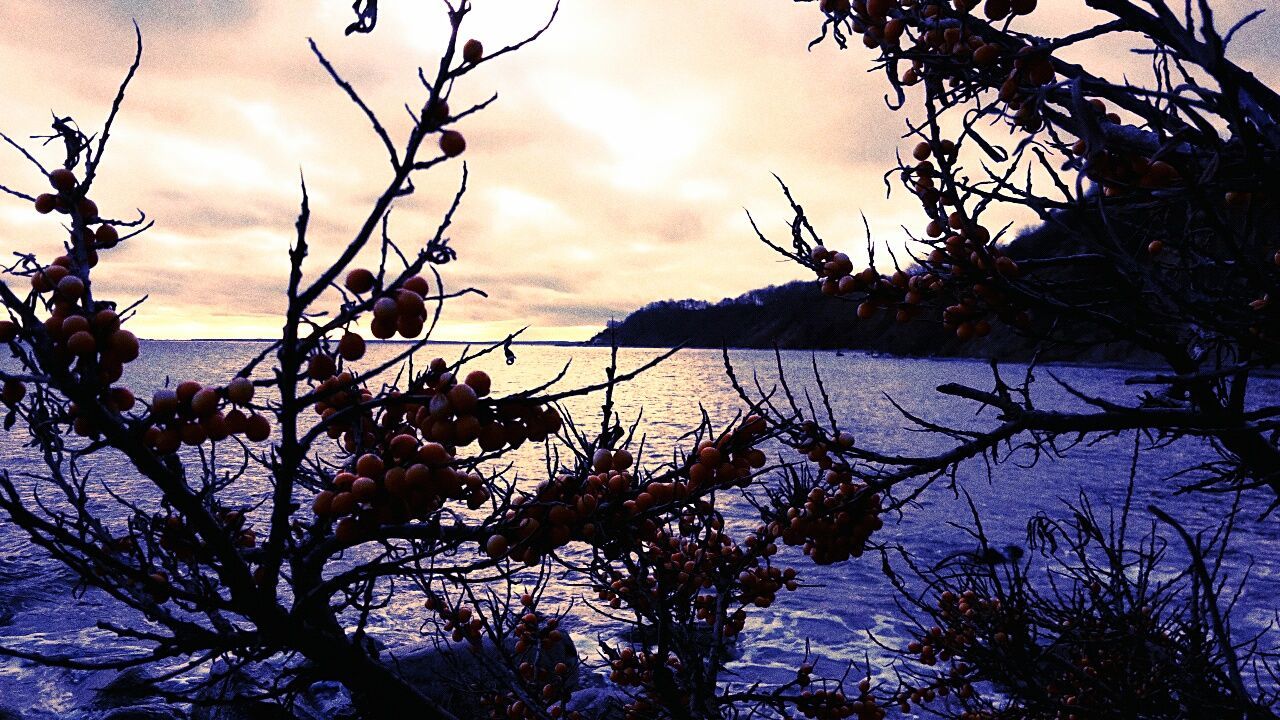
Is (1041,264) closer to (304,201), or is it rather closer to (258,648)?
(304,201)

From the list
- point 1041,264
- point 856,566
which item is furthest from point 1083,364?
point 1041,264

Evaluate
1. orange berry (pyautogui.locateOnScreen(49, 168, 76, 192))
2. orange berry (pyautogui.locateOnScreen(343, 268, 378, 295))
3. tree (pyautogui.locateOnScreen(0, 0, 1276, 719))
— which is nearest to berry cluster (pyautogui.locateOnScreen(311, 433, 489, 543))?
tree (pyautogui.locateOnScreen(0, 0, 1276, 719))

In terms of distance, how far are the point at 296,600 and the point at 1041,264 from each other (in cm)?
376

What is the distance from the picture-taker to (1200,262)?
3.37m

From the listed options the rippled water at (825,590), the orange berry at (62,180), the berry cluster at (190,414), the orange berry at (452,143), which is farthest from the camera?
the rippled water at (825,590)

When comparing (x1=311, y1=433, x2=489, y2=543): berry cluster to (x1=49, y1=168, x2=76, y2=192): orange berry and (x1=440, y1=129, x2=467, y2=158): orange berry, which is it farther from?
(x1=49, y1=168, x2=76, y2=192): orange berry

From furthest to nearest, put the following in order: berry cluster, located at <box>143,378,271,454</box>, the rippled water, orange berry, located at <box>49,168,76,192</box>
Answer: the rippled water → orange berry, located at <box>49,168,76,192</box> → berry cluster, located at <box>143,378,271,454</box>

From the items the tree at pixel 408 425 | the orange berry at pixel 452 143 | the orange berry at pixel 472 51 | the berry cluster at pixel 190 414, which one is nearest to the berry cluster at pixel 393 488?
the tree at pixel 408 425

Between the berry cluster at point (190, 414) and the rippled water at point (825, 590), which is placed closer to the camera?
the berry cluster at point (190, 414)

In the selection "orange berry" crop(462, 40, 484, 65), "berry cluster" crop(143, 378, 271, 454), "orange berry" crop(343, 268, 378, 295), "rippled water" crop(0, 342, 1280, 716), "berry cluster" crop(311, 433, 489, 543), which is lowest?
"rippled water" crop(0, 342, 1280, 716)

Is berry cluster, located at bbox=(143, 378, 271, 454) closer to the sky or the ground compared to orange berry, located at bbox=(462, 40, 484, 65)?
closer to the ground

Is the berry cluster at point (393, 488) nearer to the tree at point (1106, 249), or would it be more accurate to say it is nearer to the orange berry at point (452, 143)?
the orange berry at point (452, 143)

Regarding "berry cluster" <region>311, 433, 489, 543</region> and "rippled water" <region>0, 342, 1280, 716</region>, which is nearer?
"berry cluster" <region>311, 433, 489, 543</region>

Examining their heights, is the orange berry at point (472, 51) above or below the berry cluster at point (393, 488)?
above
